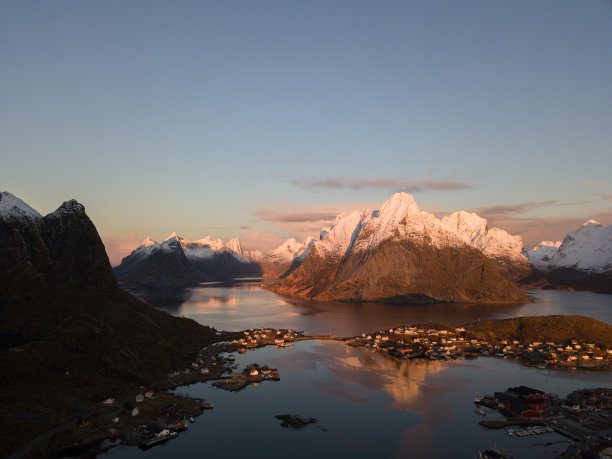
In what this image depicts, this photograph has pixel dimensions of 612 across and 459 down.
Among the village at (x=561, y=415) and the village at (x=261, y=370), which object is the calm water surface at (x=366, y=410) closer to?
the village at (x=561, y=415)

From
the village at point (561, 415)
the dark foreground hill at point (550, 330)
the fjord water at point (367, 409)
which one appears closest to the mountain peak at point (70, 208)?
the fjord water at point (367, 409)

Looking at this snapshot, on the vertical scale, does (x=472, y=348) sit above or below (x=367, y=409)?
above

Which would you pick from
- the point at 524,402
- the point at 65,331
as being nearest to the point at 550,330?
the point at 524,402

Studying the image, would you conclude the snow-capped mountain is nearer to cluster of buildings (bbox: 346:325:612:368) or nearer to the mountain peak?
the mountain peak

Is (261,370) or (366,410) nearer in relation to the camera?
(366,410)

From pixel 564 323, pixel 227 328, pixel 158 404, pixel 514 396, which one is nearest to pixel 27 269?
pixel 158 404

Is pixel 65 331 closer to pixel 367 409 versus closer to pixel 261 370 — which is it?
pixel 261 370

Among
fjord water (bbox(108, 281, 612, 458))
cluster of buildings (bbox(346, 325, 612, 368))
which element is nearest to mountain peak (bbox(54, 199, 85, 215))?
fjord water (bbox(108, 281, 612, 458))
